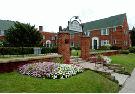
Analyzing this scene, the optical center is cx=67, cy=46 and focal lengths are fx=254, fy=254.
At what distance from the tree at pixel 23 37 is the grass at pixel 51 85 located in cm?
2426

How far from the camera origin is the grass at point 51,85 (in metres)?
9.98

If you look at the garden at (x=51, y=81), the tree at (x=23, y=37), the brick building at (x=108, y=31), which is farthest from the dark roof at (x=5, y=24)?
the garden at (x=51, y=81)

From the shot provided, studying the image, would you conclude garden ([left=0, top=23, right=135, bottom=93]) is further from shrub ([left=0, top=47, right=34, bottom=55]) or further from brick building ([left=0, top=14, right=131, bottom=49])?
brick building ([left=0, top=14, right=131, bottom=49])

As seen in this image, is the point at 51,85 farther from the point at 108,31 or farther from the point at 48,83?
the point at 108,31

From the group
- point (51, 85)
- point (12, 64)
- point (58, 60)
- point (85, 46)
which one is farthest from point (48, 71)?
point (85, 46)

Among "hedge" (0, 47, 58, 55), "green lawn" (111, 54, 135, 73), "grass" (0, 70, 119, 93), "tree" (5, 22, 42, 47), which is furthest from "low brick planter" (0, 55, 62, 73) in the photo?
"tree" (5, 22, 42, 47)

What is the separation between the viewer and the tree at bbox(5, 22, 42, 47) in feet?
120

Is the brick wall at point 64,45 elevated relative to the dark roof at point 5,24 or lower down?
lower down

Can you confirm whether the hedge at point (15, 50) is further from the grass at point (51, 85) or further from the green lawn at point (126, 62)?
the grass at point (51, 85)

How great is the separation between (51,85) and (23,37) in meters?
27.0

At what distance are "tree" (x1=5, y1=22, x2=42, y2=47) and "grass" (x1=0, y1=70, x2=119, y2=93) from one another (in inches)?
955

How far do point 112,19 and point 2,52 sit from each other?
30.9m

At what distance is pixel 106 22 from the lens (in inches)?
2244

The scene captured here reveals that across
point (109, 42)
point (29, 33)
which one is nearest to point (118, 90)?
point (29, 33)
